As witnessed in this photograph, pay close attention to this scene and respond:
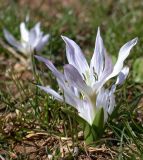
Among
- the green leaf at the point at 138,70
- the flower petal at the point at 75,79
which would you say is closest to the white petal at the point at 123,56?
the flower petal at the point at 75,79

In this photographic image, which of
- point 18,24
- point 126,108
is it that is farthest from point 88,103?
point 18,24

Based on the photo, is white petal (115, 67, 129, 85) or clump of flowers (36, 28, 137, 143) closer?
clump of flowers (36, 28, 137, 143)

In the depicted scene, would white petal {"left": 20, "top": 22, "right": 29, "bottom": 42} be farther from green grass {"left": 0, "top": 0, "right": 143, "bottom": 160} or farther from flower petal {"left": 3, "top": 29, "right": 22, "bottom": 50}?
green grass {"left": 0, "top": 0, "right": 143, "bottom": 160}

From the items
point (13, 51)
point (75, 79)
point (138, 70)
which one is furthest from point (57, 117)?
point (13, 51)

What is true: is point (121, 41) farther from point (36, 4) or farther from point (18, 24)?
point (36, 4)

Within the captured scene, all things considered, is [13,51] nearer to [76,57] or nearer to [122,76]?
[76,57]

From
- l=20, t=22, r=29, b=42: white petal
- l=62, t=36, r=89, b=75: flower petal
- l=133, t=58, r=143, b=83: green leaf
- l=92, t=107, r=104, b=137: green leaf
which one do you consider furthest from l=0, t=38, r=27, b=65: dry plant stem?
l=92, t=107, r=104, b=137: green leaf
